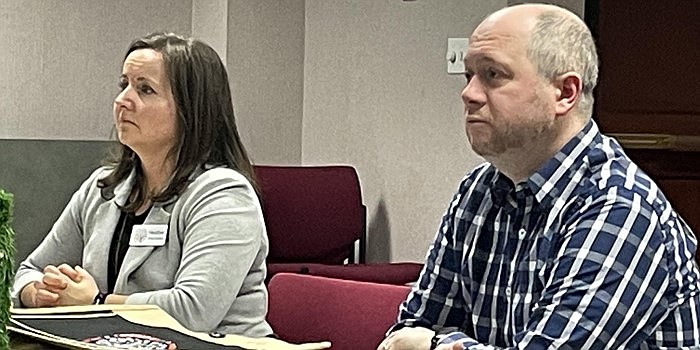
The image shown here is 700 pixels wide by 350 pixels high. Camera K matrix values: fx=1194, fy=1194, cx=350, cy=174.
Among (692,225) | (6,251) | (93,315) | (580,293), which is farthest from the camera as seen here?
(692,225)

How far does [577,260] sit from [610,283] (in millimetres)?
60

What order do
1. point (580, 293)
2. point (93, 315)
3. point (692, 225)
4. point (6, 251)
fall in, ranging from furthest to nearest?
point (692, 225)
point (93, 315)
point (580, 293)
point (6, 251)

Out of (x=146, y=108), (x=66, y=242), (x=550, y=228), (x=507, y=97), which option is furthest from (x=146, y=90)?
(x=550, y=228)

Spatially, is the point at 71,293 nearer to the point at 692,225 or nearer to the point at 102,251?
the point at 102,251

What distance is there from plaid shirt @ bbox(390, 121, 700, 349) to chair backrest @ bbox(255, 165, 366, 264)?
9.91 feet

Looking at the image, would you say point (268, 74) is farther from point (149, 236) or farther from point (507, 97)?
point (507, 97)

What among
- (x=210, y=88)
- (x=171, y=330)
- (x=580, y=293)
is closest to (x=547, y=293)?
(x=580, y=293)

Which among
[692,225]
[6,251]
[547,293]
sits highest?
[6,251]

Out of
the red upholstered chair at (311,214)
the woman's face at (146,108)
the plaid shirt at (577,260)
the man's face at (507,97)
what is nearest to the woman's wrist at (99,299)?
the woman's face at (146,108)

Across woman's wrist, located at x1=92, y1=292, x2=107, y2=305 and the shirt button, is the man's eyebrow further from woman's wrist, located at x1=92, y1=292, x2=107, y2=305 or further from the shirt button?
woman's wrist, located at x1=92, y1=292, x2=107, y2=305

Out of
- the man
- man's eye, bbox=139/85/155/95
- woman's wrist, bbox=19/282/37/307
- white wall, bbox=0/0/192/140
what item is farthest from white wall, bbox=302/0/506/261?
the man

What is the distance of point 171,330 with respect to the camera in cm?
184

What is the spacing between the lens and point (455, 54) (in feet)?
16.4

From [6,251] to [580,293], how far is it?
0.89 m
